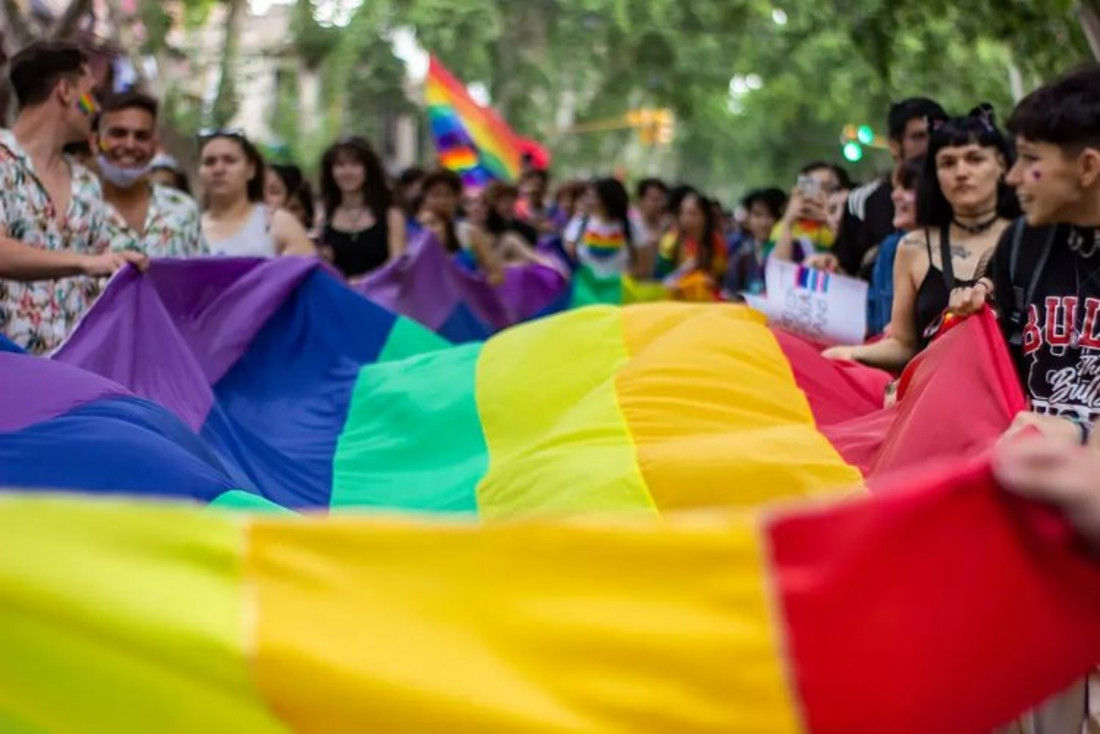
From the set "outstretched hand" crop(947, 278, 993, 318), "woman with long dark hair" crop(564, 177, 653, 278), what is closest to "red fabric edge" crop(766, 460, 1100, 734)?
"outstretched hand" crop(947, 278, 993, 318)

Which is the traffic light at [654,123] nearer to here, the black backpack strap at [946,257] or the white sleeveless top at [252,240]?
the white sleeveless top at [252,240]

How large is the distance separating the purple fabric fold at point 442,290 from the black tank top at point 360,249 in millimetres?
150

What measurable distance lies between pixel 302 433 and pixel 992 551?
13.7 ft

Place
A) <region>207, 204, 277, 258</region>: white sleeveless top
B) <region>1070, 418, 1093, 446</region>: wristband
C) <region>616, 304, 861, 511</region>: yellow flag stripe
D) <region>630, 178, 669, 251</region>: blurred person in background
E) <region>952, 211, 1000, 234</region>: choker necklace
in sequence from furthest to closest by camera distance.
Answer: <region>630, 178, 669, 251</region>: blurred person in background → <region>207, 204, 277, 258</region>: white sleeveless top → <region>952, 211, 1000, 234</region>: choker necklace → <region>616, 304, 861, 511</region>: yellow flag stripe → <region>1070, 418, 1093, 446</region>: wristband

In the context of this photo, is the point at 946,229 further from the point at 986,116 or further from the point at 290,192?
the point at 290,192

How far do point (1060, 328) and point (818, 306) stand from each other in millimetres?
2752

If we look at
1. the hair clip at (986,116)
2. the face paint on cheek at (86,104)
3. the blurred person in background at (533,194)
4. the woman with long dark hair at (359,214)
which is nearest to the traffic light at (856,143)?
the woman with long dark hair at (359,214)

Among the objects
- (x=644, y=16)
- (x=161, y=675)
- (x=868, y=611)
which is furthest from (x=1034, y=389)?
(x=644, y=16)

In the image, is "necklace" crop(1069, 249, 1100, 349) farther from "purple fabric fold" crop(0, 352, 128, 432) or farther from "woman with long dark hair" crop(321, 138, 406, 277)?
"woman with long dark hair" crop(321, 138, 406, 277)

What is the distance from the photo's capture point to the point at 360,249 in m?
10.0

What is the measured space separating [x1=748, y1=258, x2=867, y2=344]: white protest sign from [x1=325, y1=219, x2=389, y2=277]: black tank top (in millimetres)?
3509

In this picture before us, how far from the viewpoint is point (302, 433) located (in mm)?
6621

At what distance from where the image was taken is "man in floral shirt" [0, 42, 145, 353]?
5684 millimetres

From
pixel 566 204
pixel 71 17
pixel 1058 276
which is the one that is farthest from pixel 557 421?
pixel 566 204
